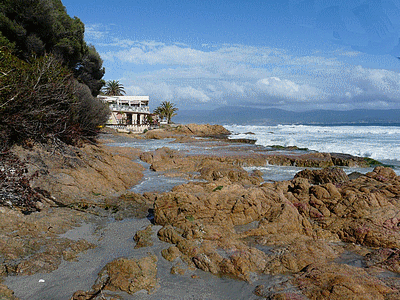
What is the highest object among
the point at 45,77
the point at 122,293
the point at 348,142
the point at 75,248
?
the point at 45,77

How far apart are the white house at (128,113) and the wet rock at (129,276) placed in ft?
150

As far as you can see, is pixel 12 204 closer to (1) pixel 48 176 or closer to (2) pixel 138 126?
(1) pixel 48 176

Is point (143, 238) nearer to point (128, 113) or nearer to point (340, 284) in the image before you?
point (340, 284)

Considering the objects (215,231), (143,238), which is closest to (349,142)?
(215,231)

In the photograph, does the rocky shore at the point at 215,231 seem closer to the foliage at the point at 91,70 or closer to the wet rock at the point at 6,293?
the wet rock at the point at 6,293

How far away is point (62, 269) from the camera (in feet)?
15.9

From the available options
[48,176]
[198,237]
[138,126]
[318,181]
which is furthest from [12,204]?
[138,126]

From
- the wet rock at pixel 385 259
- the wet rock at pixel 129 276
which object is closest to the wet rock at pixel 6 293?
the wet rock at pixel 129 276

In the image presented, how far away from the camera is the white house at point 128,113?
169 ft

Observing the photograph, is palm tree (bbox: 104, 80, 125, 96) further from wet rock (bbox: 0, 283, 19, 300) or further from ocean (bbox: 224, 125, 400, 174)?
wet rock (bbox: 0, 283, 19, 300)

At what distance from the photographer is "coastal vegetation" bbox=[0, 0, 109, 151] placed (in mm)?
8109

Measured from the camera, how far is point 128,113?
5769 centimetres

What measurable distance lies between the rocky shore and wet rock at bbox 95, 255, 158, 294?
0.02 metres

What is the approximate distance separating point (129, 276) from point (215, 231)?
81.7 inches
